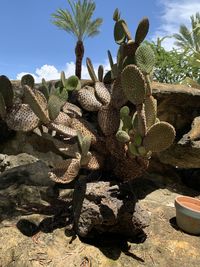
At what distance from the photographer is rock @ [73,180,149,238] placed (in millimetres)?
3383

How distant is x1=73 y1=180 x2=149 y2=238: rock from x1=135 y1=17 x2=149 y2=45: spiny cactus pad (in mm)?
1817

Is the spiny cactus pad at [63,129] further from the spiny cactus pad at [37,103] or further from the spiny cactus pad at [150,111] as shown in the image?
the spiny cactus pad at [150,111]

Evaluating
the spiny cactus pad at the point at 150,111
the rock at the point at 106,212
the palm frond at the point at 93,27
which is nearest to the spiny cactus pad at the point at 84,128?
the rock at the point at 106,212

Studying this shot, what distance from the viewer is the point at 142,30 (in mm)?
4094

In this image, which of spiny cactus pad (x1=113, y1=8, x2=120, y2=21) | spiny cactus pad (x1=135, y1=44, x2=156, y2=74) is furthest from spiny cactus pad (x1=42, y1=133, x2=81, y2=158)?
spiny cactus pad (x1=113, y1=8, x2=120, y2=21)

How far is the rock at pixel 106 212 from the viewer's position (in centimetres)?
338

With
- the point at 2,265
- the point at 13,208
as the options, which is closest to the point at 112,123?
the point at 13,208

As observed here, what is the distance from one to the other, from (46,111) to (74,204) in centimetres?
107

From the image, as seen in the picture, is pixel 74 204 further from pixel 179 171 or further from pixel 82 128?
pixel 179 171

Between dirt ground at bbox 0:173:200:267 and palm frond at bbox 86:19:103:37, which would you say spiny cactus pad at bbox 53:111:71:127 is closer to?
dirt ground at bbox 0:173:200:267

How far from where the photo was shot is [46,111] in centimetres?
381

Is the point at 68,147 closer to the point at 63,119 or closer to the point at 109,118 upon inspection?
the point at 63,119

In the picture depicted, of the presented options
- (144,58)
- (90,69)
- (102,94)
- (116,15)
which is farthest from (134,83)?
(90,69)

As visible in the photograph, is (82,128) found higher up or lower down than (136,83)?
lower down
